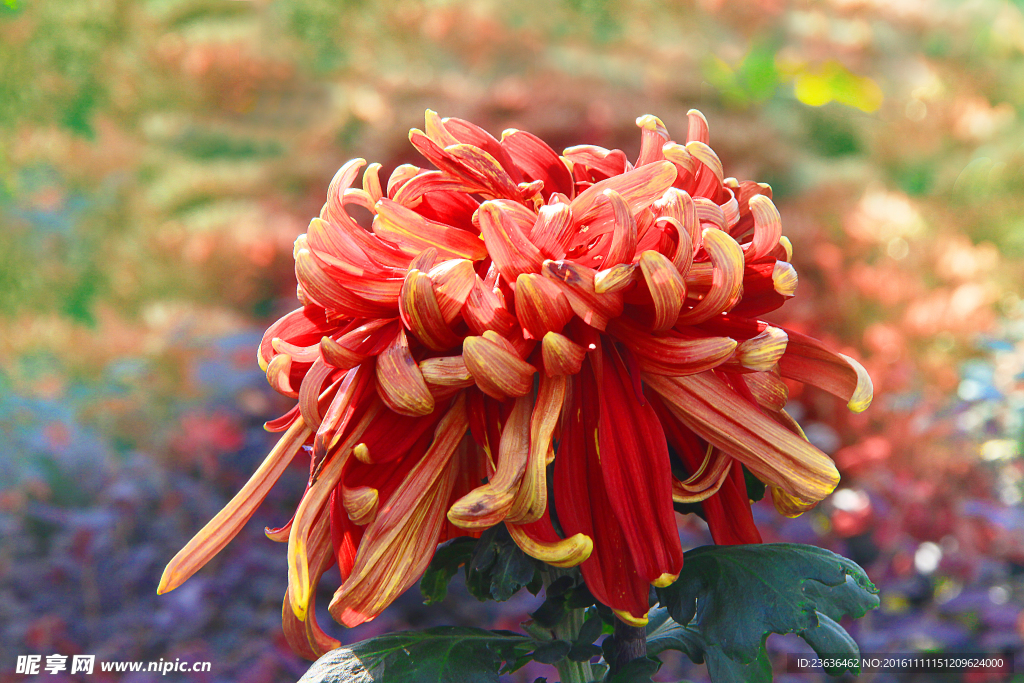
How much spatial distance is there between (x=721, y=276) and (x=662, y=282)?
0.05 m

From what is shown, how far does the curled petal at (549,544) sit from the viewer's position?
44cm

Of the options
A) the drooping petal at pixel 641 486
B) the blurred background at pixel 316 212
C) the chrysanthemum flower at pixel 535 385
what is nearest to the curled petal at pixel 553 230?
the chrysanthemum flower at pixel 535 385

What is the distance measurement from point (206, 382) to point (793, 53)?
481 cm

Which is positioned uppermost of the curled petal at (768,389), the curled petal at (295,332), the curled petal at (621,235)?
the curled petal at (621,235)

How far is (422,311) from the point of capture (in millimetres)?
457

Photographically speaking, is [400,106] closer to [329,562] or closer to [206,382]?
[206,382]

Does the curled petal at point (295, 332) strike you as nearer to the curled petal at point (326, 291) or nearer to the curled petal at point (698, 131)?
the curled petal at point (326, 291)

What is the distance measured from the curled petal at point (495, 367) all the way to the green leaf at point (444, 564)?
0.61 feet

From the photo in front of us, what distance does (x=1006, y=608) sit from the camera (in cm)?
157

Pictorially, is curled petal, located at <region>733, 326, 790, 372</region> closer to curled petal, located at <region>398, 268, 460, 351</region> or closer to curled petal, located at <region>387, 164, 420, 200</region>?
curled petal, located at <region>398, 268, 460, 351</region>

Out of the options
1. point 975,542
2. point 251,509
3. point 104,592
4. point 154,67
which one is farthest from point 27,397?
point 154,67

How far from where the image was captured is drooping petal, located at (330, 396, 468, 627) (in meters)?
0.46

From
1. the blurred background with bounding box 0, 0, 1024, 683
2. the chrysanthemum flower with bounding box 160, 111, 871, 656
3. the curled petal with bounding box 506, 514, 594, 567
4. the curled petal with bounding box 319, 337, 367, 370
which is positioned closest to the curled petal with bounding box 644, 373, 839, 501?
the chrysanthemum flower with bounding box 160, 111, 871, 656

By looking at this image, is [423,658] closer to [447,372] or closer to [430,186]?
[447,372]
